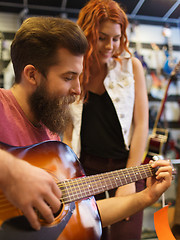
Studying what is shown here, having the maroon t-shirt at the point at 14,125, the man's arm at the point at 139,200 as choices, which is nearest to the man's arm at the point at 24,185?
the maroon t-shirt at the point at 14,125

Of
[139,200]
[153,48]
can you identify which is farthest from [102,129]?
[153,48]

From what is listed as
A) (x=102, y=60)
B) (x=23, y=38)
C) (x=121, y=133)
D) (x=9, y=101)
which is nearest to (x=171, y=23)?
(x=102, y=60)

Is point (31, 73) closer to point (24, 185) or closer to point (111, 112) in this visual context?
point (24, 185)

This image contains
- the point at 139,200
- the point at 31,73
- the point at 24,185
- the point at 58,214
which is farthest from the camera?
the point at 139,200

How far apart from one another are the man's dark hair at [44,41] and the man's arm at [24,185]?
37cm

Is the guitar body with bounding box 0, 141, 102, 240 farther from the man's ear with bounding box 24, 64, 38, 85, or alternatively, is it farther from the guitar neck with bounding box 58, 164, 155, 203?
the man's ear with bounding box 24, 64, 38, 85

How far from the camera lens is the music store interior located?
1.05 metres

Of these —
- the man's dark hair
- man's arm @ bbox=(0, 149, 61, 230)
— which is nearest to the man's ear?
the man's dark hair

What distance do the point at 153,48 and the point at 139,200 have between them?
1.77 meters

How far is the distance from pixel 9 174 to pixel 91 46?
2.57 ft

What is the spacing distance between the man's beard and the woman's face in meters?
0.39

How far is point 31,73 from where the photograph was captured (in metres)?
0.77

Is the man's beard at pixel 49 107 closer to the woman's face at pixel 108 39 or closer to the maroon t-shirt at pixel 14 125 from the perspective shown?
the maroon t-shirt at pixel 14 125

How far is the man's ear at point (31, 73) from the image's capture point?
755 mm
